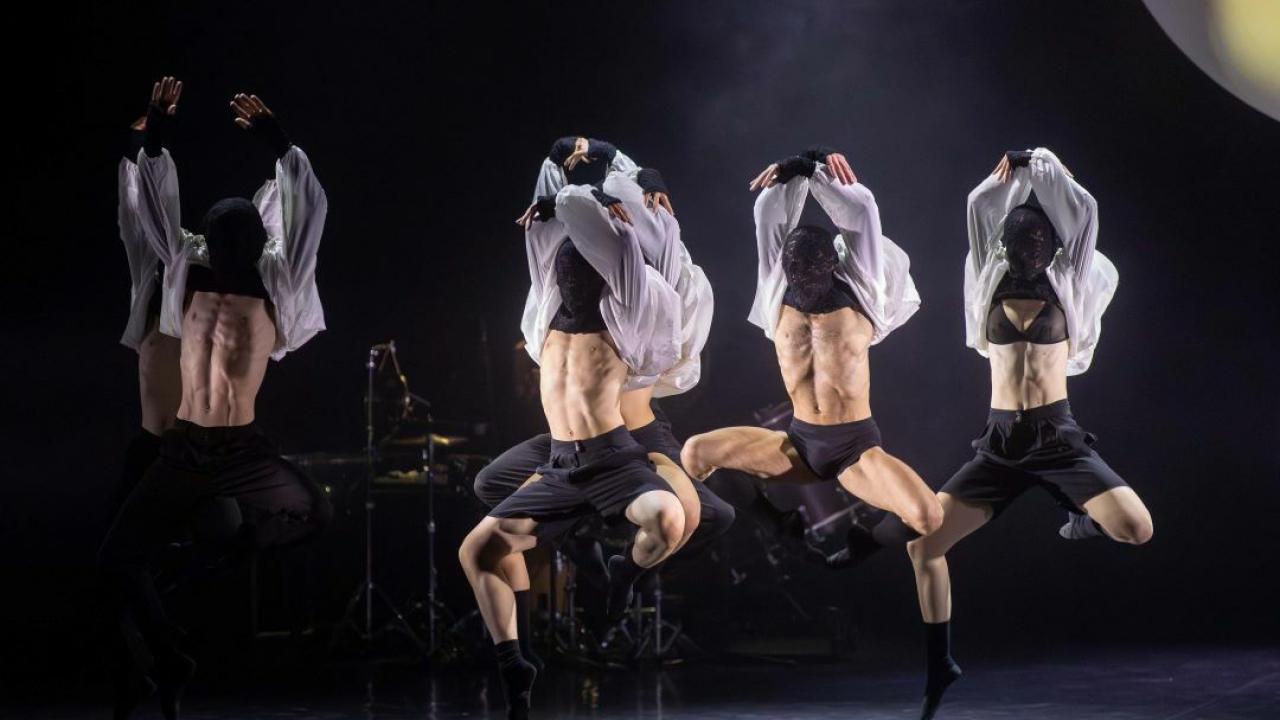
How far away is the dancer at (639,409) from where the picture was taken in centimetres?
618

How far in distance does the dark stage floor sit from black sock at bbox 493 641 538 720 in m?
0.80

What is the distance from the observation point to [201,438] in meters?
6.15

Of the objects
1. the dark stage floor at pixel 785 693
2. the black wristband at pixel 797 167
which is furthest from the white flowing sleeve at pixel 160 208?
the black wristband at pixel 797 167

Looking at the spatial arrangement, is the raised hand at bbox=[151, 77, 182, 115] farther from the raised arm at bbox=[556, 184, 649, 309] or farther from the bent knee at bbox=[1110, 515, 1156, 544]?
the bent knee at bbox=[1110, 515, 1156, 544]

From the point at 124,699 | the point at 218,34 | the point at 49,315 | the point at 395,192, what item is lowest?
the point at 124,699

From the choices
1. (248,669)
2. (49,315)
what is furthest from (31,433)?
(248,669)

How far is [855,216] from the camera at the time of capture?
629cm

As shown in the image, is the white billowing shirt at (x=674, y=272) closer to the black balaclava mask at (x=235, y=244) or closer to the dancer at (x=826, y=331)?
the dancer at (x=826, y=331)

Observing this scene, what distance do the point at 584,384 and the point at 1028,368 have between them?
5.97 feet

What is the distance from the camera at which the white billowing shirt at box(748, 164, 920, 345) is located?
6.29 meters

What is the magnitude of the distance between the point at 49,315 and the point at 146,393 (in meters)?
2.97

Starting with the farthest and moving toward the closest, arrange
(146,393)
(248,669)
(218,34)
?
(218,34) < (248,669) < (146,393)

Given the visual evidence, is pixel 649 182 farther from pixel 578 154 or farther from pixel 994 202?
pixel 994 202

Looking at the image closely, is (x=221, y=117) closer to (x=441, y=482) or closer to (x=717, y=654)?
(x=441, y=482)
